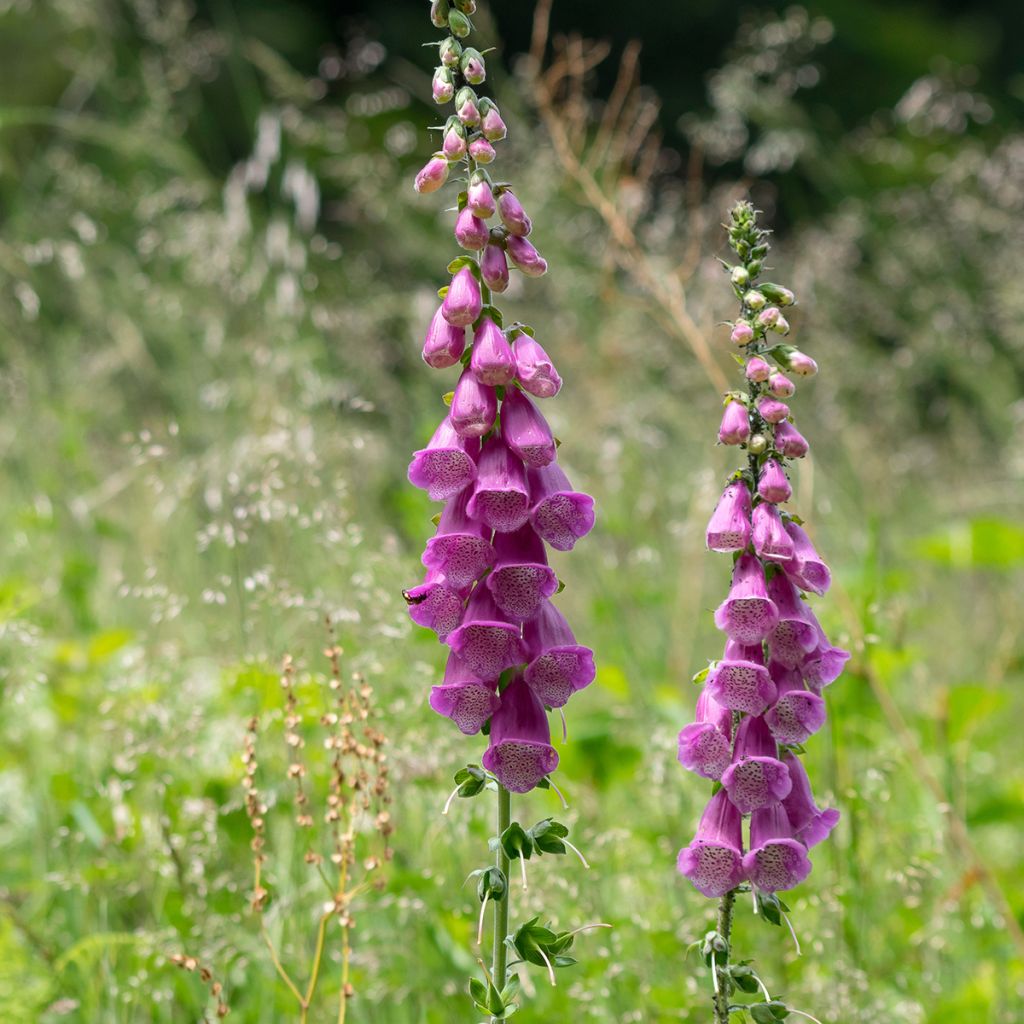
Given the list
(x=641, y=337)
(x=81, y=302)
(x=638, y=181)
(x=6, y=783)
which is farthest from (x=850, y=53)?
(x=6, y=783)

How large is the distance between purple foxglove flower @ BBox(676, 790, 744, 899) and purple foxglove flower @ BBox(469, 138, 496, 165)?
30.7 inches

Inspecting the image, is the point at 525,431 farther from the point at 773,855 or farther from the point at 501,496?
the point at 773,855

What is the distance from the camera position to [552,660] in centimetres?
135

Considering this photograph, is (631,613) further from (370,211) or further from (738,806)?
(738,806)

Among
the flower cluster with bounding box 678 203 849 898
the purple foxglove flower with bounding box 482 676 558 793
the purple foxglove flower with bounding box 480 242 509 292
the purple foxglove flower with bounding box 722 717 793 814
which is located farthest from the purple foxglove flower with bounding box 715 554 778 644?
the purple foxglove flower with bounding box 480 242 509 292

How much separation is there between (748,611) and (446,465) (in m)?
0.39

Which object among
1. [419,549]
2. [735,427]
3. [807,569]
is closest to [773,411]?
[735,427]

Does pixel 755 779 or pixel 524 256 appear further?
pixel 524 256

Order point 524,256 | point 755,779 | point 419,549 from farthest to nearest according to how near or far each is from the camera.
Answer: point 419,549 → point 524,256 → point 755,779

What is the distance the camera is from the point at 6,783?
2916 millimetres

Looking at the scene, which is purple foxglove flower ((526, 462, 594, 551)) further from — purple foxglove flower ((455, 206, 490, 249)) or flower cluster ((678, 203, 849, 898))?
purple foxglove flower ((455, 206, 490, 249))

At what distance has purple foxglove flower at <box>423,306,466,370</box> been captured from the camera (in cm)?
139

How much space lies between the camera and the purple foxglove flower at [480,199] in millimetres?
1311

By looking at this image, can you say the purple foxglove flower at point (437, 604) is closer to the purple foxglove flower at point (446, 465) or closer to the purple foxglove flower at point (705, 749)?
A: the purple foxglove flower at point (446, 465)
